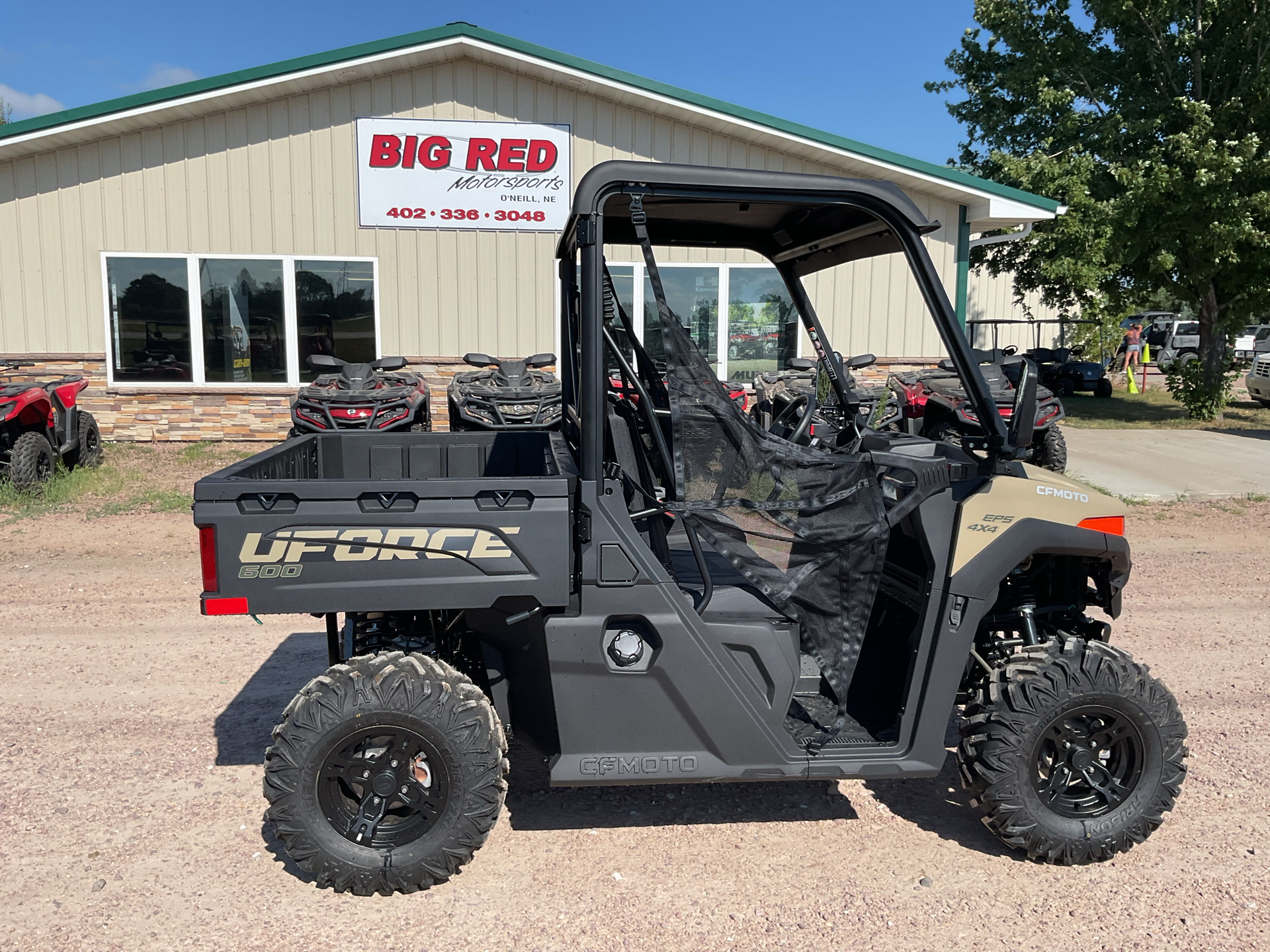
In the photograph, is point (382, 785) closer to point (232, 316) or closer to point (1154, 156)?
point (232, 316)

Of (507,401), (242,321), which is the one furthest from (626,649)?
(242,321)

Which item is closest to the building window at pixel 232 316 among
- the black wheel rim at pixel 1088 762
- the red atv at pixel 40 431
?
the red atv at pixel 40 431

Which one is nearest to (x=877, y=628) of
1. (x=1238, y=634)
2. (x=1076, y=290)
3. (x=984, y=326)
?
(x=1238, y=634)

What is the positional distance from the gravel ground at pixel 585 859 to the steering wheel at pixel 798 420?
4.68 feet

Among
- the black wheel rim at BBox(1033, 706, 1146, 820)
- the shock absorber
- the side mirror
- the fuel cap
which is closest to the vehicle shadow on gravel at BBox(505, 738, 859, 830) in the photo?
the fuel cap

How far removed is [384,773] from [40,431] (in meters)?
9.08

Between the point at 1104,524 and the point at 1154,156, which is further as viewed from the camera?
the point at 1154,156

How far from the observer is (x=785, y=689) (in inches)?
135

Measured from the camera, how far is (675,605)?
3.25 metres

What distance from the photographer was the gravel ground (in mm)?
3049

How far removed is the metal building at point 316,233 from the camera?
43.5ft

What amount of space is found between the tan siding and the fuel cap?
35.9 feet

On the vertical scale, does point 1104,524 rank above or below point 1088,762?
above

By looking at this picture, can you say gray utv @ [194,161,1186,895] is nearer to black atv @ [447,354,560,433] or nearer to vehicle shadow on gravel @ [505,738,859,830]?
vehicle shadow on gravel @ [505,738,859,830]
